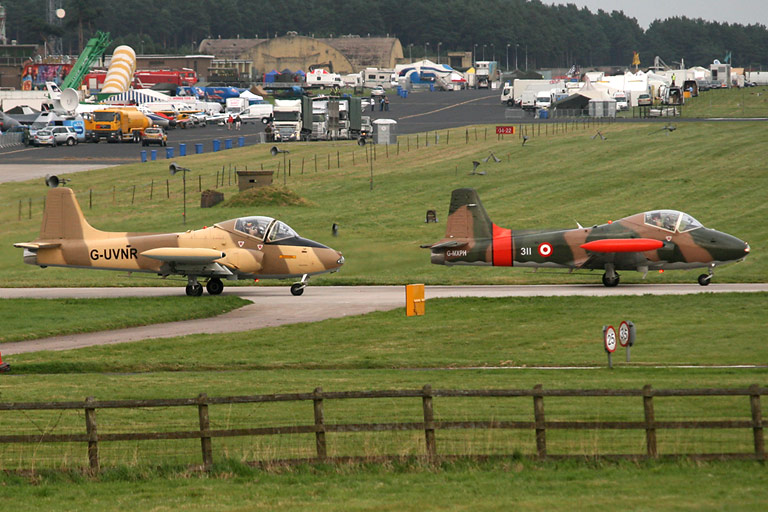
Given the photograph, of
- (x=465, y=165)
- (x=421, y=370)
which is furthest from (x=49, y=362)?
(x=465, y=165)

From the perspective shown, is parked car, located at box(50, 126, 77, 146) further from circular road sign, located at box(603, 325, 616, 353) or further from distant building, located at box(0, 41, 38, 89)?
distant building, located at box(0, 41, 38, 89)

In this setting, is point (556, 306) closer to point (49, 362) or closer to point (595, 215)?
point (49, 362)

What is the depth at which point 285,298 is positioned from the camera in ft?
120

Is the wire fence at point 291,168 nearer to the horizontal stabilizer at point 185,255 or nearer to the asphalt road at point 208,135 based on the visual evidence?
the asphalt road at point 208,135

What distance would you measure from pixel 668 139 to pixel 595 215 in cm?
3113

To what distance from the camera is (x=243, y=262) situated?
35.7 meters

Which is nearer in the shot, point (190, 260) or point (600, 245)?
point (190, 260)

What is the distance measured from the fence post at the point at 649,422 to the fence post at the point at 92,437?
25.4ft

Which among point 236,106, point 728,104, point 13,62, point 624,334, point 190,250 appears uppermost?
point 13,62

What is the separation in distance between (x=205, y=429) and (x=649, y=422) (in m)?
6.26

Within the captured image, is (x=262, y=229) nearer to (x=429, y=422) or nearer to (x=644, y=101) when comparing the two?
(x=429, y=422)

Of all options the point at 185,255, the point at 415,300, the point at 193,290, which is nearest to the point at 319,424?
the point at 415,300

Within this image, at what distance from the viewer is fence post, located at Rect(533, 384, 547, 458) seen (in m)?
14.9

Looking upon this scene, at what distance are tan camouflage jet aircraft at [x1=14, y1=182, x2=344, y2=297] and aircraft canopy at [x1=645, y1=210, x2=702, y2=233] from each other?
10823 mm
